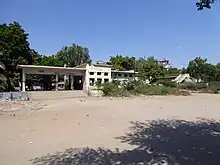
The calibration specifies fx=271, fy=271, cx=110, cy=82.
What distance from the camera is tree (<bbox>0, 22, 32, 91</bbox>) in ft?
150

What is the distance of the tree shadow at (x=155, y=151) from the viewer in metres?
6.49

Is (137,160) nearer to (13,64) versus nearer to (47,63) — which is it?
(13,64)

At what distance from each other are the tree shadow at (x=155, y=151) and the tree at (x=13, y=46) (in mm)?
38917

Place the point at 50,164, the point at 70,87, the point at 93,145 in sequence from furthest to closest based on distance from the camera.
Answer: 1. the point at 70,87
2. the point at 93,145
3. the point at 50,164

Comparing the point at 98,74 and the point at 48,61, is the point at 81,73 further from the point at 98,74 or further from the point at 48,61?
the point at 48,61

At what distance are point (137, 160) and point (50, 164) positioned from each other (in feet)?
6.75

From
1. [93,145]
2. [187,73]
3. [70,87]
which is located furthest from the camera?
[187,73]

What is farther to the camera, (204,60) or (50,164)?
(204,60)

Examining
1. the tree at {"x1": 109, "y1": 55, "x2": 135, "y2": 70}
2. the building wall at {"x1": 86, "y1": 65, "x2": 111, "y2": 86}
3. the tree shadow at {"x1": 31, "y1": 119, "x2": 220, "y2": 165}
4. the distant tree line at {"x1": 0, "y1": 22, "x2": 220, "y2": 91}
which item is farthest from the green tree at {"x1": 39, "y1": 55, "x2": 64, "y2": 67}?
the tree shadow at {"x1": 31, "y1": 119, "x2": 220, "y2": 165}

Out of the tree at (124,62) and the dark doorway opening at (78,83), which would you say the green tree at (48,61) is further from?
the tree at (124,62)

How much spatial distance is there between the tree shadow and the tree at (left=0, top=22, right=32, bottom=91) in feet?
128

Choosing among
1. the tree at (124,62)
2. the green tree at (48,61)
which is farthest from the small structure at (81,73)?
the tree at (124,62)

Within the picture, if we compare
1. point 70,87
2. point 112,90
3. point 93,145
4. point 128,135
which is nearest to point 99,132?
point 128,135

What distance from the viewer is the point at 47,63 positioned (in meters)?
65.5
